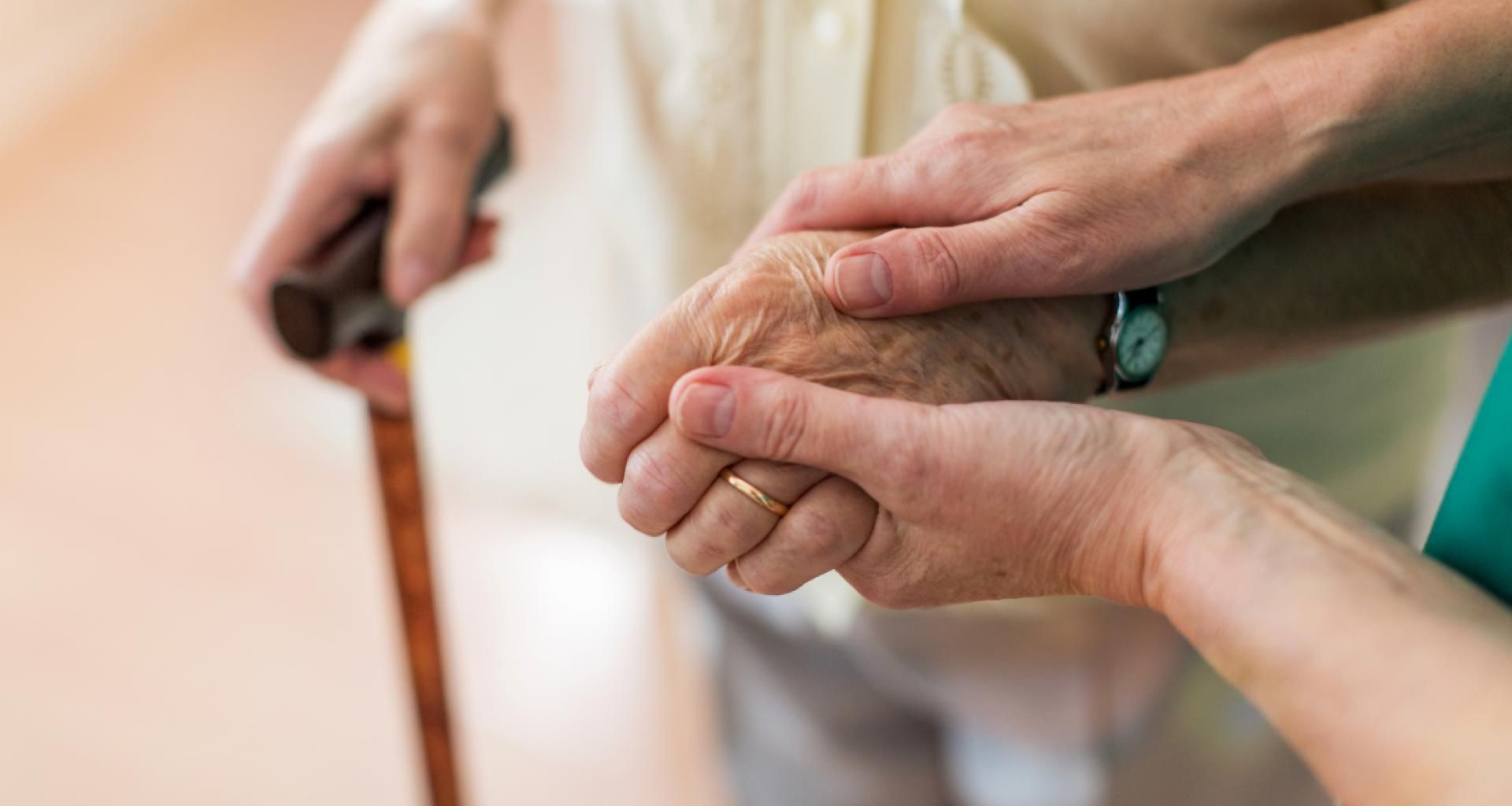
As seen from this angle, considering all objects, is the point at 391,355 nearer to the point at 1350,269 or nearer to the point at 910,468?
the point at 910,468

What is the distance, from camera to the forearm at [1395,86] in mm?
593

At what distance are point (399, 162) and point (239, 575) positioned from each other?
3.75 ft

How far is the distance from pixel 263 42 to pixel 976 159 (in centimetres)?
263

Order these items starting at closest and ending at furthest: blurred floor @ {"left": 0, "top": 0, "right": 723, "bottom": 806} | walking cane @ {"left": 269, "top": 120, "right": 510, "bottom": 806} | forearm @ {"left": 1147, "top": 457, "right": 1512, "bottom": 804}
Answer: forearm @ {"left": 1147, "top": 457, "right": 1512, "bottom": 804}
walking cane @ {"left": 269, "top": 120, "right": 510, "bottom": 806}
blurred floor @ {"left": 0, "top": 0, "right": 723, "bottom": 806}

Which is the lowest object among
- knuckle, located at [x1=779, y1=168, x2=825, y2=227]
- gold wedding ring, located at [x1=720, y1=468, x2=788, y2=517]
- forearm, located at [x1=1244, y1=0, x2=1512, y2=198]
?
gold wedding ring, located at [x1=720, y1=468, x2=788, y2=517]

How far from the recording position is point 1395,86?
60 centimetres

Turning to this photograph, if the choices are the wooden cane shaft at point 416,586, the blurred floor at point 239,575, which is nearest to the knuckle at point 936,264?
the wooden cane shaft at point 416,586

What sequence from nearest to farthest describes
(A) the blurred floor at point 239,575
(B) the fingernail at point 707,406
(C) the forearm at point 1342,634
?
1. (C) the forearm at point 1342,634
2. (B) the fingernail at point 707,406
3. (A) the blurred floor at point 239,575

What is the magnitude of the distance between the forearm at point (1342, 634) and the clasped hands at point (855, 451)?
1.4 inches

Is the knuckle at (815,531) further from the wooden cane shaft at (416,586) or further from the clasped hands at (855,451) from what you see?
the wooden cane shaft at (416,586)

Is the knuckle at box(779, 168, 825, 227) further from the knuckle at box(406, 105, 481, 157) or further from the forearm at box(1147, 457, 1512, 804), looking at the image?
the knuckle at box(406, 105, 481, 157)

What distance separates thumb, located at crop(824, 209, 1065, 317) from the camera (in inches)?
22.9

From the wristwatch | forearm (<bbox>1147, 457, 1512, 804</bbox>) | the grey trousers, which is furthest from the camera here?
the grey trousers

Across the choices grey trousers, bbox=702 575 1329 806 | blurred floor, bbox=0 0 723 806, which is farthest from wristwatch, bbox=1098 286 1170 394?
blurred floor, bbox=0 0 723 806
